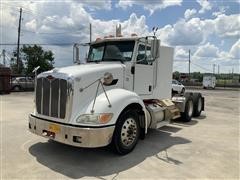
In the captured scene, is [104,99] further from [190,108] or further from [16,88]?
[16,88]

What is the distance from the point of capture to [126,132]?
607cm

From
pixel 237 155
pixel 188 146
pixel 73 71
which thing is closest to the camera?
pixel 73 71

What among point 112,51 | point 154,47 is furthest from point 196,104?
point 112,51

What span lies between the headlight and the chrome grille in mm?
411

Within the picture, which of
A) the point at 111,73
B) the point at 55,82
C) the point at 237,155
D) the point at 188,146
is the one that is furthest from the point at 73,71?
the point at 237,155

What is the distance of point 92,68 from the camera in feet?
20.2

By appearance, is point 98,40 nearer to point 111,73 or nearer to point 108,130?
point 111,73

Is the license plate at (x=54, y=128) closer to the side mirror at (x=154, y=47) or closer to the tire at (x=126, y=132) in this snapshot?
the tire at (x=126, y=132)

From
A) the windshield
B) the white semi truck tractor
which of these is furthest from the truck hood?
the windshield

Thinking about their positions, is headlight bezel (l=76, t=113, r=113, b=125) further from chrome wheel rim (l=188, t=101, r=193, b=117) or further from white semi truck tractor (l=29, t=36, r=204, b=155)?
chrome wheel rim (l=188, t=101, r=193, b=117)

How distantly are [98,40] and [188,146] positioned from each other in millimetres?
3574

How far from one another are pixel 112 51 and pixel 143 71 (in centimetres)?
94

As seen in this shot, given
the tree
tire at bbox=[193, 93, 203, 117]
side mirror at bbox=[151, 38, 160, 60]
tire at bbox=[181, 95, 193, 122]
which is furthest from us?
the tree

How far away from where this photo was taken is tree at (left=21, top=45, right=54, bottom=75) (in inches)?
1655
